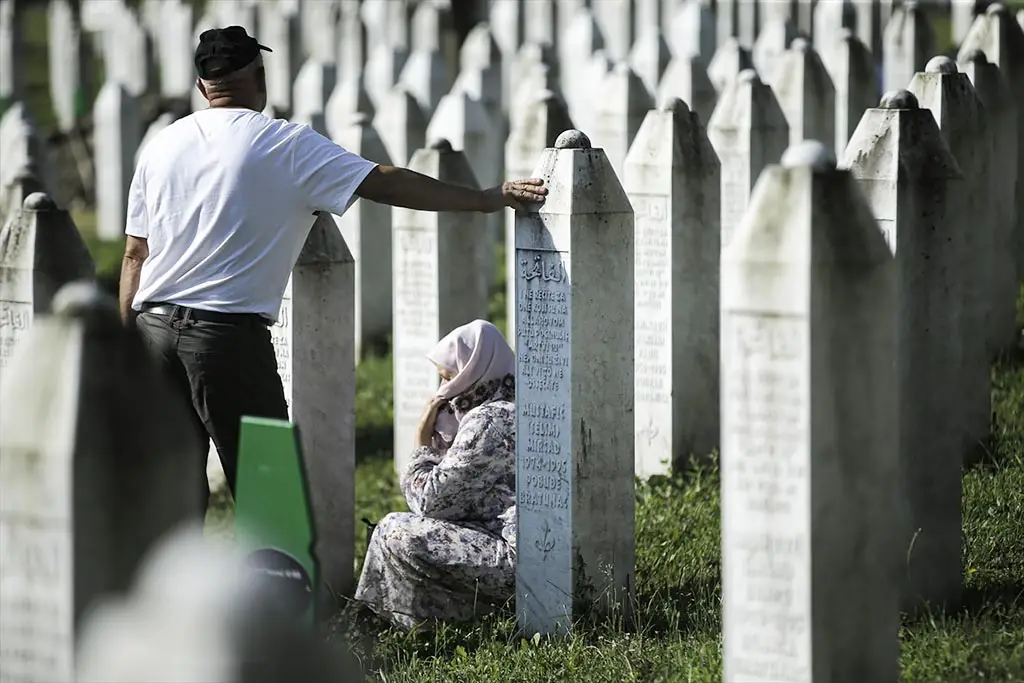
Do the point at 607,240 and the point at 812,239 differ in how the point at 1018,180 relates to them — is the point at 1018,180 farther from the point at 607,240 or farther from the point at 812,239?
the point at 812,239

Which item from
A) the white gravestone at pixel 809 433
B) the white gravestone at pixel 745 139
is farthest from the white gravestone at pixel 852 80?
the white gravestone at pixel 809 433

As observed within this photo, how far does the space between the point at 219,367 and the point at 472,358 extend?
40.9 inches

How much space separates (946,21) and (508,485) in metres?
24.2

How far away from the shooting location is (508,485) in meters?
6.85

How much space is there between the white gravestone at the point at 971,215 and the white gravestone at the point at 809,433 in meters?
2.10

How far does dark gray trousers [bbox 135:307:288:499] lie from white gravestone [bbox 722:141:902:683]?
194 cm

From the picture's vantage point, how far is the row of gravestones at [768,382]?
15.7 feet

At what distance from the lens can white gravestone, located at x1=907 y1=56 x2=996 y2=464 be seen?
7.29 m

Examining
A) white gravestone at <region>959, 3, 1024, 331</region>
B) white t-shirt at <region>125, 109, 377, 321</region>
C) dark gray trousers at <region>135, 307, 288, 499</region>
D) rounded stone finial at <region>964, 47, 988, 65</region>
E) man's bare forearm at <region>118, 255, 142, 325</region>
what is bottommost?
dark gray trousers at <region>135, 307, 288, 499</region>

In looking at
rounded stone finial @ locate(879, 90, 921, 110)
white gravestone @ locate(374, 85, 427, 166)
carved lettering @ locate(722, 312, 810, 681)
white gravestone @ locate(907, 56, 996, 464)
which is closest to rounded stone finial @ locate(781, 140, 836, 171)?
carved lettering @ locate(722, 312, 810, 681)

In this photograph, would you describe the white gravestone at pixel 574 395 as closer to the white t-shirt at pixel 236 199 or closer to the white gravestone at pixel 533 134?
the white t-shirt at pixel 236 199

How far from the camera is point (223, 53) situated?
6.25 m

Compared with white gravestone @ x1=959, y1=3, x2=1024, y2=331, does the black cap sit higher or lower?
lower

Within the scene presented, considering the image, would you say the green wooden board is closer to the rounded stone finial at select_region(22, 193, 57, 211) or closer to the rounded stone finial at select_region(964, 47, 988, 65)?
the rounded stone finial at select_region(22, 193, 57, 211)
